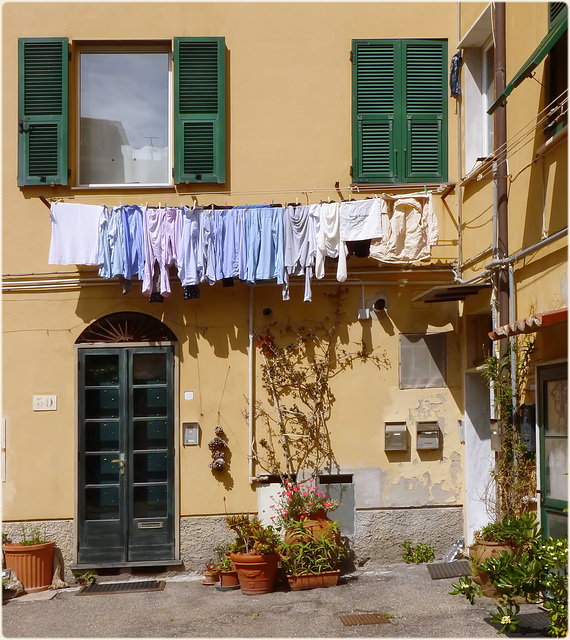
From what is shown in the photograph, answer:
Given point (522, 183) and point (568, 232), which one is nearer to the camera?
point (568, 232)

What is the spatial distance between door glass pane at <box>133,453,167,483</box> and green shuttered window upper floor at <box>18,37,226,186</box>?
124 inches

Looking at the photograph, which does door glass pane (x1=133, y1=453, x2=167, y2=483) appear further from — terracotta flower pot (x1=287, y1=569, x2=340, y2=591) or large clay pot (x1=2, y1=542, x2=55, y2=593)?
terracotta flower pot (x1=287, y1=569, x2=340, y2=591)

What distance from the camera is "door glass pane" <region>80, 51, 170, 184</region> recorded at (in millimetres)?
10352

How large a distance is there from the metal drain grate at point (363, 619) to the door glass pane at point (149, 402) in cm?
328

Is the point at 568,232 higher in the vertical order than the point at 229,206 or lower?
lower

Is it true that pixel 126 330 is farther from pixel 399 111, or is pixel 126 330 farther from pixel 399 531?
pixel 399 111

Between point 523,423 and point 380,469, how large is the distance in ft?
7.35

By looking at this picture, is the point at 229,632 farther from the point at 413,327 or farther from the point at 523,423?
the point at 413,327

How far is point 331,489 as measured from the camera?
32.8 feet

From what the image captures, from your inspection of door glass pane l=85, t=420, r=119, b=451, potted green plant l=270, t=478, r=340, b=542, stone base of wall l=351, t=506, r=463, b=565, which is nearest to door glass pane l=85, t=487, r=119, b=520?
door glass pane l=85, t=420, r=119, b=451

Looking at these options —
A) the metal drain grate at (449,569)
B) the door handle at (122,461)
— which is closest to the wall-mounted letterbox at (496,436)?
the metal drain grate at (449,569)

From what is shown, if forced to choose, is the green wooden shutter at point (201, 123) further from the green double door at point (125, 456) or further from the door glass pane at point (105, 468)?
the door glass pane at point (105, 468)

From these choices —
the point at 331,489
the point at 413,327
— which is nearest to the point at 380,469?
the point at 331,489

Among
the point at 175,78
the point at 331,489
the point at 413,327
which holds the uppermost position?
the point at 175,78
